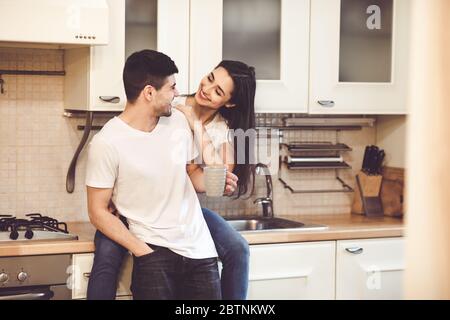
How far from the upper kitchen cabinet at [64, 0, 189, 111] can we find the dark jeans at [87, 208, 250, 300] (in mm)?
495

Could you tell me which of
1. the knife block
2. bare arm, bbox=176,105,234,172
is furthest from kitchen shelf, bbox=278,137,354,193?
bare arm, bbox=176,105,234,172

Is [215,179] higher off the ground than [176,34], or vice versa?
[176,34]

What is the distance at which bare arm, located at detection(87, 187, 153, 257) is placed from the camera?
228cm

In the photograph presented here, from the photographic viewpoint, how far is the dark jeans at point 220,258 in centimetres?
227

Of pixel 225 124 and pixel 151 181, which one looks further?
pixel 225 124

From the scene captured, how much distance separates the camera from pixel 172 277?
2.33 metres

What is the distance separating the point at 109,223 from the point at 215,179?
374mm

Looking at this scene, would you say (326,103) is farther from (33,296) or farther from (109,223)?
(33,296)

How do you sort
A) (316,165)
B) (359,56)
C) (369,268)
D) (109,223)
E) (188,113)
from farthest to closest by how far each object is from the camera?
(316,165) → (359,56) → (369,268) → (188,113) → (109,223)

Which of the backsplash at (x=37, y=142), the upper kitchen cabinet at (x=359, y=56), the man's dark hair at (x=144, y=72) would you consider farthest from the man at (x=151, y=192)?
the upper kitchen cabinet at (x=359, y=56)

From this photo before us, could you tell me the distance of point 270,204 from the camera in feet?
10.2

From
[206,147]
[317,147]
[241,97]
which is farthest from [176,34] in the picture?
[317,147]
